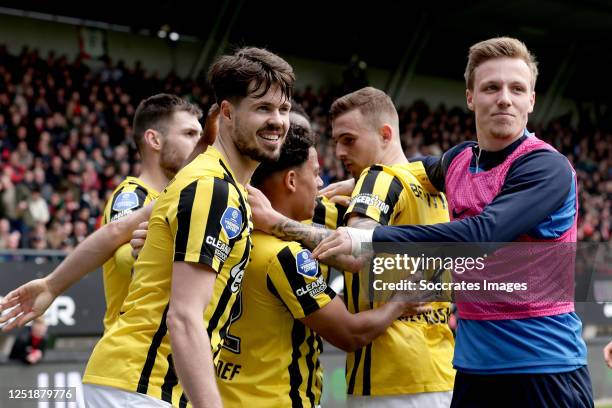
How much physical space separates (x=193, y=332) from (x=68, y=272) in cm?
119

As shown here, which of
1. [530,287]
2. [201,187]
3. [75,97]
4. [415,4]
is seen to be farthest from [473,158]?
[415,4]

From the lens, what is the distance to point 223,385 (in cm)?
368

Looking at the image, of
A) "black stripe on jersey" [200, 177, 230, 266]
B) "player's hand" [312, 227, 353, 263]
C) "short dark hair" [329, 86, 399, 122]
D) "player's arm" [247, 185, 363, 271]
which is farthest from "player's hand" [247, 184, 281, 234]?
"short dark hair" [329, 86, 399, 122]

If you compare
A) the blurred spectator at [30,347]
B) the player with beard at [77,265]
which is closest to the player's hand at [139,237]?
the player with beard at [77,265]

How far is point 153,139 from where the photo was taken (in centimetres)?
512

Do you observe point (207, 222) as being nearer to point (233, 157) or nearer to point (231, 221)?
point (231, 221)

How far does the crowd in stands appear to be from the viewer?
12.9 m

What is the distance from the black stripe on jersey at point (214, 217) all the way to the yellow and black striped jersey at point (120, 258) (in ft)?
3.64

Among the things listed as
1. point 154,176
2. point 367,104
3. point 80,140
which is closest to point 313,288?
point 367,104

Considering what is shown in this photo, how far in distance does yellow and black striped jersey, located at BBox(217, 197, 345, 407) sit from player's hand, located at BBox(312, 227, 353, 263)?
1.50ft

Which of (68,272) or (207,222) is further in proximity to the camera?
(68,272)

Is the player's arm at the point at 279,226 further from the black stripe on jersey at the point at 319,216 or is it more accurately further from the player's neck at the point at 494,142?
the black stripe on jersey at the point at 319,216

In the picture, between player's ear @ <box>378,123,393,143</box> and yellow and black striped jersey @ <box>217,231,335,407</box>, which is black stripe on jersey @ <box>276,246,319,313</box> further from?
player's ear @ <box>378,123,393,143</box>

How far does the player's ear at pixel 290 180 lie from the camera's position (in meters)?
3.96
